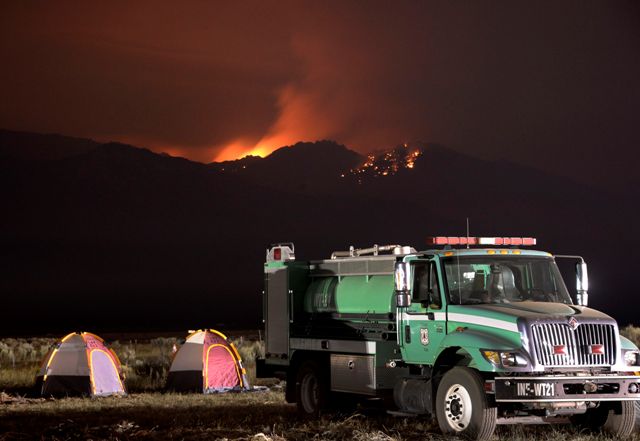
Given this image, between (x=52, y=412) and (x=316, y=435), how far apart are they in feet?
25.4

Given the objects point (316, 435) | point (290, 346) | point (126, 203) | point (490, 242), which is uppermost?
point (126, 203)

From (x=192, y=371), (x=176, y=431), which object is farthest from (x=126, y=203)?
(x=176, y=431)

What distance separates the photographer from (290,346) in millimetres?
21156

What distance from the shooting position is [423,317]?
17.0 meters

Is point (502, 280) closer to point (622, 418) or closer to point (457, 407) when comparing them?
point (457, 407)

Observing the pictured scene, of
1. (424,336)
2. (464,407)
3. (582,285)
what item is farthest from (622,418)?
(424,336)

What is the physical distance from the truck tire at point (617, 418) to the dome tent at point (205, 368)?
12123 millimetres

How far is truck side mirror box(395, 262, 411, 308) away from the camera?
1653 centimetres

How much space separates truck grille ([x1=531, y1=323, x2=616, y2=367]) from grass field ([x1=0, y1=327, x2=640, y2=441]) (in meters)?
1.03

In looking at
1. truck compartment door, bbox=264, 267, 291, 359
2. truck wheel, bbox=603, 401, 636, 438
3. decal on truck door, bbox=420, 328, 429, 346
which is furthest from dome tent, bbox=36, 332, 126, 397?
truck wheel, bbox=603, 401, 636, 438

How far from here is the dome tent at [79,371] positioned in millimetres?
26297

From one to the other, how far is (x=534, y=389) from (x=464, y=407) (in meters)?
1.11

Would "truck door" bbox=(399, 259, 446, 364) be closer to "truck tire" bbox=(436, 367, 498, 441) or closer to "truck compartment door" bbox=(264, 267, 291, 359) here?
"truck tire" bbox=(436, 367, 498, 441)

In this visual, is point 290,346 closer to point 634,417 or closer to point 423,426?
point 423,426
